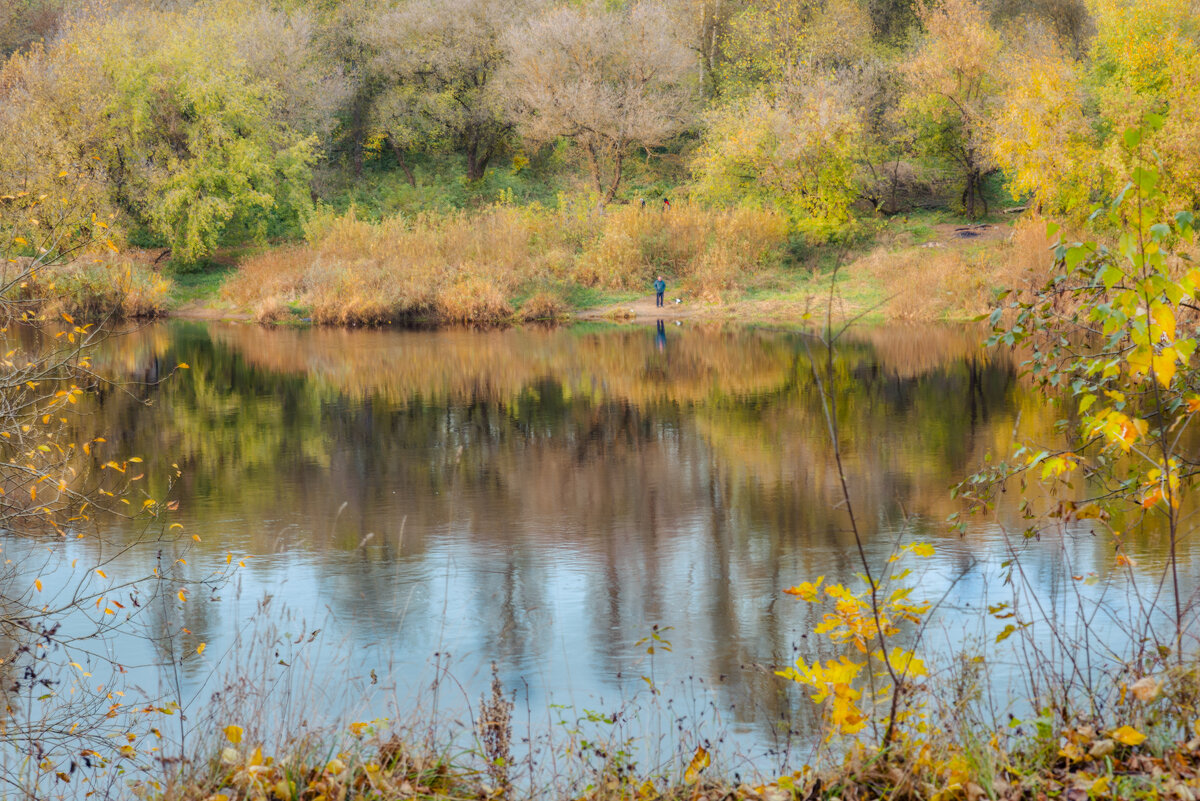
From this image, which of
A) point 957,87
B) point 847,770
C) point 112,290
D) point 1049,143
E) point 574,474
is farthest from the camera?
point 957,87

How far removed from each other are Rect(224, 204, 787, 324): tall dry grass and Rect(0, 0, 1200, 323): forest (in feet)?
0.35

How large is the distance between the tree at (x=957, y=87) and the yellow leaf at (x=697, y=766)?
38540 millimetres

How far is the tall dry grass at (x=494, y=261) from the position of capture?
1486 inches

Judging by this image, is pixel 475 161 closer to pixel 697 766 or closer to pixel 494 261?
pixel 494 261

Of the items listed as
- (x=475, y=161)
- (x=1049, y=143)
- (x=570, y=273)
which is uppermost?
(x=1049, y=143)

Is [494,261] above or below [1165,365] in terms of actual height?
below

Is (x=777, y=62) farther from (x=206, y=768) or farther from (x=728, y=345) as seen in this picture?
(x=206, y=768)

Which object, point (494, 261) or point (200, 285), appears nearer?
point (494, 261)

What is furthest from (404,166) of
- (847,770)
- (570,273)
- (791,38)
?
(847,770)

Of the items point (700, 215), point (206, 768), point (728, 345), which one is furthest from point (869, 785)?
point (700, 215)

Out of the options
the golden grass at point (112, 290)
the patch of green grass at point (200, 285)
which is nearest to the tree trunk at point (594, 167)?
the patch of green grass at point (200, 285)

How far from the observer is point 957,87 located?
42000mm

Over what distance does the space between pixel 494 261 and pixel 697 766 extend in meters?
35.2

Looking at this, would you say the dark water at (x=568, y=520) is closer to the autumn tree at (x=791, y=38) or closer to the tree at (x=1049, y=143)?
the tree at (x=1049, y=143)
